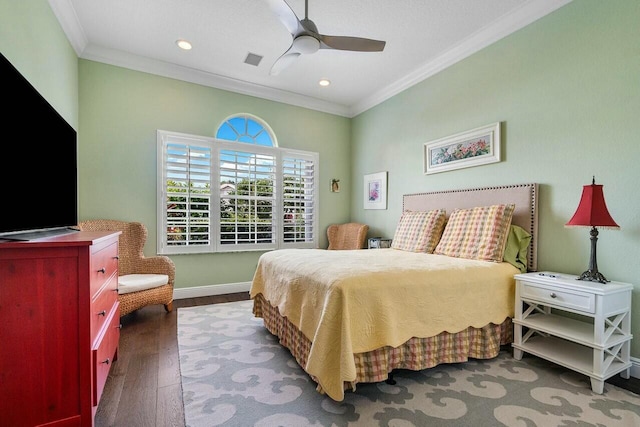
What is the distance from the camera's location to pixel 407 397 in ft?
5.76

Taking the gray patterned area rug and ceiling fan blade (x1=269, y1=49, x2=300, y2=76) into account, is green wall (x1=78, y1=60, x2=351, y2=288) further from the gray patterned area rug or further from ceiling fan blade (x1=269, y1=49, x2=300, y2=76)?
the gray patterned area rug

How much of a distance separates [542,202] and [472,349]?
1.43m

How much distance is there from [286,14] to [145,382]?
271 cm

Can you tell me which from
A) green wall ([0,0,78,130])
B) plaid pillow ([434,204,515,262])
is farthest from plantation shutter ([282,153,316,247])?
green wall ([0,0,78,130])

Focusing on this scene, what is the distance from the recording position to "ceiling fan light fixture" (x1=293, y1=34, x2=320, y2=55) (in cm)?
225

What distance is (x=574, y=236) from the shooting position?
2.34 m

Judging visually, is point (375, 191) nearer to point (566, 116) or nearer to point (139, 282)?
point (566, 116)

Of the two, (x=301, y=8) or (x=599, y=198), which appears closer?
(x=599, y=198)

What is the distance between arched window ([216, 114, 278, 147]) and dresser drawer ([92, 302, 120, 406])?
2.85 metres

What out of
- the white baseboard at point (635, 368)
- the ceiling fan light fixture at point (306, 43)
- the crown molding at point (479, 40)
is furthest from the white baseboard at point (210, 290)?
the white baseboard at point (635, 368)

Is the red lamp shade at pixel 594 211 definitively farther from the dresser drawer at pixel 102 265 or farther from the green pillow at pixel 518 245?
the dresser drawer at pixel 102 265

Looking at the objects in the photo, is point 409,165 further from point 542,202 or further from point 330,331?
point 330,331

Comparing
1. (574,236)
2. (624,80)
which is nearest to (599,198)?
(574,236)

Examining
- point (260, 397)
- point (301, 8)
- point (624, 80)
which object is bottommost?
point (260, 397)
